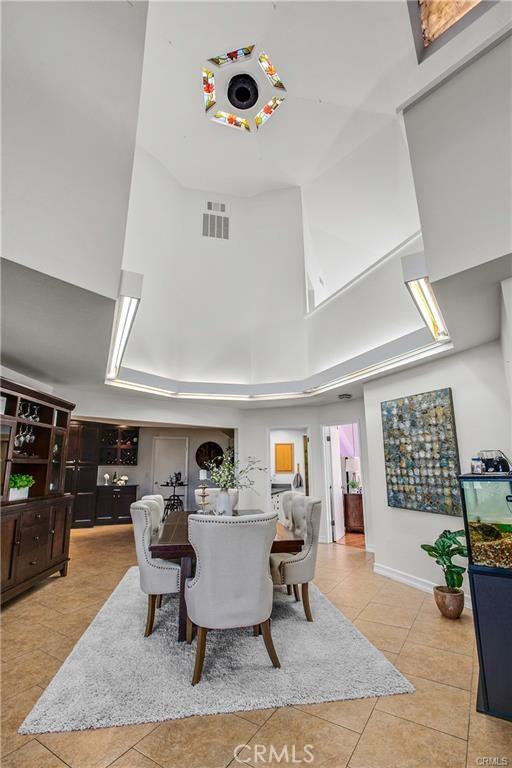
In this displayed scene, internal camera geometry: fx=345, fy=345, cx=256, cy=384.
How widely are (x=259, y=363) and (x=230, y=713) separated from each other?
16.8 feet

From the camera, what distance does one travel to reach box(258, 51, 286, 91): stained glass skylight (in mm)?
4254

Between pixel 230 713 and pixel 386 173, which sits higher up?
pixel 386 173

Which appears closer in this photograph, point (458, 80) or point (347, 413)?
point (458, 80)

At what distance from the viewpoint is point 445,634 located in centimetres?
293

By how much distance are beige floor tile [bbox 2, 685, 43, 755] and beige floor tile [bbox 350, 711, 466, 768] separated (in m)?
1.71

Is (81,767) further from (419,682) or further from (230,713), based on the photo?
(419,682)

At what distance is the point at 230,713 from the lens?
6.50ft

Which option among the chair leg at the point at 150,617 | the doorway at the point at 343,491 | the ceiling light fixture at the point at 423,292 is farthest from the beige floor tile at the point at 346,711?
the doorway at the point at 343,491

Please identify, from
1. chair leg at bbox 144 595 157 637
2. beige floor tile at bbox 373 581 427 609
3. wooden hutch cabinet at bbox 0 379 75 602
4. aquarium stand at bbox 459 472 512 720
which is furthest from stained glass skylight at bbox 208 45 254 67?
beige floor tile at bbox 373 581 427 609

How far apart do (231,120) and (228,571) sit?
19.1ft

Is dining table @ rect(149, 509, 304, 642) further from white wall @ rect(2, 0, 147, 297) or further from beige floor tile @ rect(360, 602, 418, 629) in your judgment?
white wall @ rect(2, 0, 147, 297)

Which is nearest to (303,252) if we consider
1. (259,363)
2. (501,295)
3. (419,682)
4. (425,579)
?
(259,363)

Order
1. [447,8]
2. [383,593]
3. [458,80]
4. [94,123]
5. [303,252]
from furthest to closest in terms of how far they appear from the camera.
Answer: [303,252] < [383,593] < [447,8] < [94,123] < [458,80]

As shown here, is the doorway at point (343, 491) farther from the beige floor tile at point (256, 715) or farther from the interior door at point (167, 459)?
the beige floor tile at point (256, 715)
